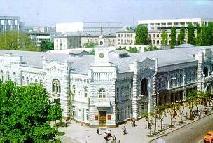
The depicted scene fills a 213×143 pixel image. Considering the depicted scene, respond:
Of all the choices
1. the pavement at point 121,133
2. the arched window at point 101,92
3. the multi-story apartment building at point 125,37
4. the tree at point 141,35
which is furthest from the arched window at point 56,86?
the multi-story apartment building at point 125,37

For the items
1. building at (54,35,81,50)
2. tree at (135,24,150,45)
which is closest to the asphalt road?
tree at (135,24,150,45)

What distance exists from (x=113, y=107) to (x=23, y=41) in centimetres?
6536

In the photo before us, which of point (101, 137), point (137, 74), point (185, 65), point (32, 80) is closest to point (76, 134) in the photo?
point (101, 137)

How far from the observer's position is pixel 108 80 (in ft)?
193

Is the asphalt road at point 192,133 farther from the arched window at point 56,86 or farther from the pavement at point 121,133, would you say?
the arched window at point 56,86

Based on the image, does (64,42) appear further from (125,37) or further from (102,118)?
(102,118)

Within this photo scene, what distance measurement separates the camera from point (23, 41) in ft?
392

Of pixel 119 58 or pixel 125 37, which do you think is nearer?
pixel 119 58

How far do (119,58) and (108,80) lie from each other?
9.94 metres

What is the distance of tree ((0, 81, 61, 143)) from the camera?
38812mm

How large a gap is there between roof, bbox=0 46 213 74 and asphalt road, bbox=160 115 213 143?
10806 mm

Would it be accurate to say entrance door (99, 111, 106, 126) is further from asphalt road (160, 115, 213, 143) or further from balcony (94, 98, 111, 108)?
asphalt road (160, 115, 213, 143)

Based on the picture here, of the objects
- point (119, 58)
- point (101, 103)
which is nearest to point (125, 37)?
point (119, 58)

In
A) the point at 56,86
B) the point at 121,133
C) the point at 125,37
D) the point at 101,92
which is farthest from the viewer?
the point at 125,37
